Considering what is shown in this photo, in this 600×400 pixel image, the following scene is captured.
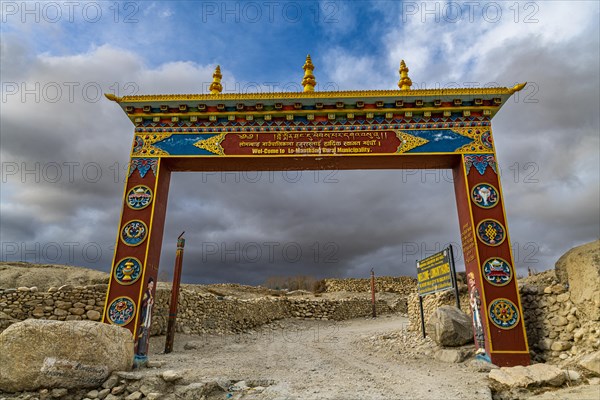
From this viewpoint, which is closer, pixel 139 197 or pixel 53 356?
pixel 53 356

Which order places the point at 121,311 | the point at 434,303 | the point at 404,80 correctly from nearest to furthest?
the point at 121,311 < the point at 404,80 < the point at 434,303

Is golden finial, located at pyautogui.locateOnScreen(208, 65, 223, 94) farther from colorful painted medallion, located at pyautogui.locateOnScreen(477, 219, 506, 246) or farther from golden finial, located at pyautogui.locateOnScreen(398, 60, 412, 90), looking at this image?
colorful painted medallion, located at pyautogui.locateOnScreen(477, 219, 506, 246)

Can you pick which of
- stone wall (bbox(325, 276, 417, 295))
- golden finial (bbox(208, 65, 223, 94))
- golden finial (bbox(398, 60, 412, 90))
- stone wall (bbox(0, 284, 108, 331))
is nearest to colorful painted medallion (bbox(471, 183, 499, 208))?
golden finial (bbox(398, 60, 412, 90))

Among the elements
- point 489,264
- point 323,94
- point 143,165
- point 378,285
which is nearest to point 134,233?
point 143,165

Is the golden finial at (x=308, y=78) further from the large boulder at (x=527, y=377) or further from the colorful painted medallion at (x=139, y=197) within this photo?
the large boulder at (x=527, y=377)

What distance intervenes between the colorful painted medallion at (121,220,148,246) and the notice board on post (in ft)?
26.2

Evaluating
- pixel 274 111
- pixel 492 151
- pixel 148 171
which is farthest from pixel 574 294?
pixel 148 171

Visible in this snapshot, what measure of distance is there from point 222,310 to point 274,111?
407 inches

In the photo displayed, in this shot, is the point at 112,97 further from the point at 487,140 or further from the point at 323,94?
the point at 487,140

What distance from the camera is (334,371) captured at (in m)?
7.21

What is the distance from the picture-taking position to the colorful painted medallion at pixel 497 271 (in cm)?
799

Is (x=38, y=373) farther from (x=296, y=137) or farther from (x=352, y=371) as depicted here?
(x=296, y=137)

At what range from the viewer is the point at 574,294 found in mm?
6934

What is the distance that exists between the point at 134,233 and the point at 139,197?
911 mm
